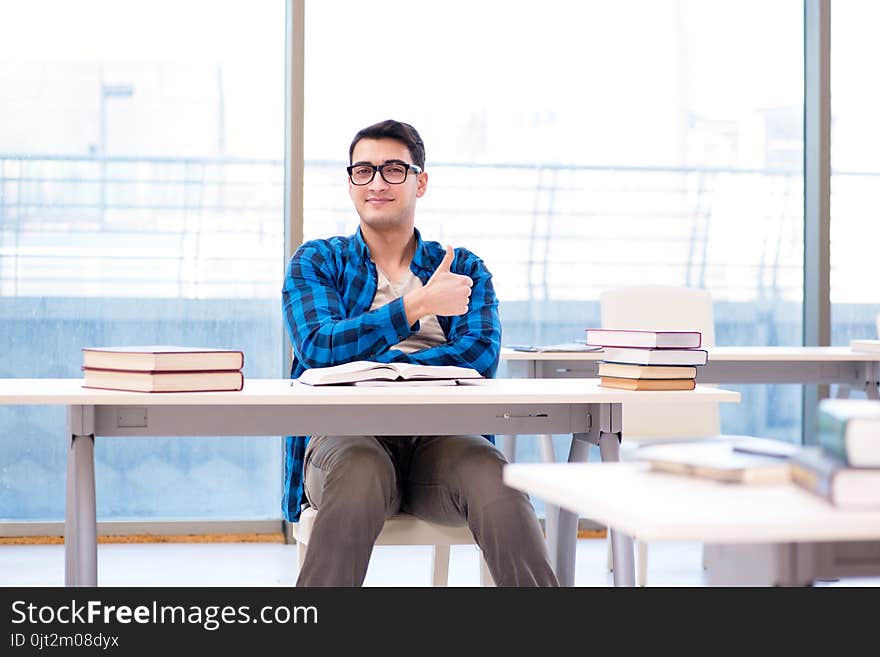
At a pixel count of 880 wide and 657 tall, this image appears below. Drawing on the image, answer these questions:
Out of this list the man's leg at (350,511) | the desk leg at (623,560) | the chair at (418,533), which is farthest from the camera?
the desk leg at (623,560)

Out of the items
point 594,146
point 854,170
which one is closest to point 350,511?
point 594,146

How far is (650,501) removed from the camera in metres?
0.95

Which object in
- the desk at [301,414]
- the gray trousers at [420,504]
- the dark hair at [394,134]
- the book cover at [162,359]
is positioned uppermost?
the dark hair at [394,134]

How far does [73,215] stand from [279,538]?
4.46 ft

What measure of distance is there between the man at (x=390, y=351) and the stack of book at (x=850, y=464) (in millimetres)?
1016

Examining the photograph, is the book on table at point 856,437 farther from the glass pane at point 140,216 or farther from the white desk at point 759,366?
the glass pane at point 140,216

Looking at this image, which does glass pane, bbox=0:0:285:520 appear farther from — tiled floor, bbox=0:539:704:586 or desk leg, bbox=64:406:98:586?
desk leg, bbox=64:406:98:586

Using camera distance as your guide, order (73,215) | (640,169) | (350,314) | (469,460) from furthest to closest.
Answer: (640,169)
(73,215)
(350,314)
(469,460)

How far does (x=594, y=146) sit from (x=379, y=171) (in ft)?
6.14

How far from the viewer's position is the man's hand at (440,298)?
227 cm

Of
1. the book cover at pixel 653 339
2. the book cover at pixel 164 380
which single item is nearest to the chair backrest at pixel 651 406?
the book cover at pixel 653 339

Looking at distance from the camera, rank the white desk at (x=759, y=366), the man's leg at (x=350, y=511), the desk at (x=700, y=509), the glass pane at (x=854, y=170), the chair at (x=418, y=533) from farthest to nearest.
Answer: the glass pane at (x=854, y=170) → the white desk at (x=759, y=366) → the chair at (x=418, y=533) → the man's leg at (x=350, y=511) → the desk at (x=700, y=509)
